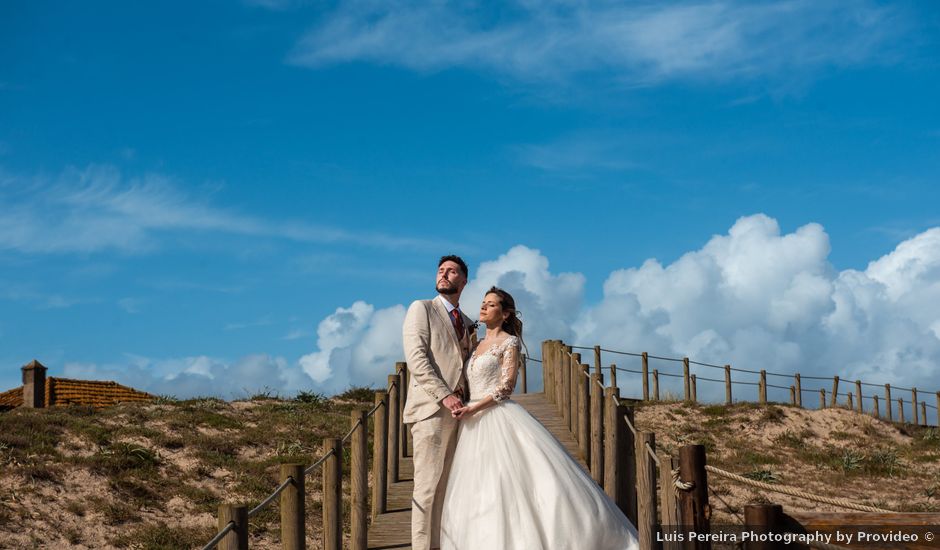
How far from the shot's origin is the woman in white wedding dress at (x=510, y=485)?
23.0 ft

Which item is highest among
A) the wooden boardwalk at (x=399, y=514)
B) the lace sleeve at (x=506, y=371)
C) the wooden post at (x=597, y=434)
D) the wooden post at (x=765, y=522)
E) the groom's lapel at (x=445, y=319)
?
the groom's lapel at (x=445, y=319)

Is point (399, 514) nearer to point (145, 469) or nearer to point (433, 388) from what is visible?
point (433, 388)

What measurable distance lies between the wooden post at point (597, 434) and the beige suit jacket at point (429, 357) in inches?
159

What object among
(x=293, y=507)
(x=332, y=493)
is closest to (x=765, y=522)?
(x=293, y=507)

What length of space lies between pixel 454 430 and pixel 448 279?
1230 millimetres

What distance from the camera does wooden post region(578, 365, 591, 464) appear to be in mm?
12675

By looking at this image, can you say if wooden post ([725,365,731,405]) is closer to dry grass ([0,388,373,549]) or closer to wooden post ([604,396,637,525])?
dry grass ([0,388,373,549])

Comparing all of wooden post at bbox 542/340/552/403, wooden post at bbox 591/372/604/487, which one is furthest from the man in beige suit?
wooden post at bbox 542/340/552/403

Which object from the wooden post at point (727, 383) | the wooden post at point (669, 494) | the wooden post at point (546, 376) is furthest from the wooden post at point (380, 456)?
the wooden post at point (727, 383)

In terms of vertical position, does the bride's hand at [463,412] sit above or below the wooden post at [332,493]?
above

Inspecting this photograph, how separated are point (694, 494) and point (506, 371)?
2.12 meters

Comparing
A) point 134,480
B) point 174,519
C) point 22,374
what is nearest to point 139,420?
point 134,480

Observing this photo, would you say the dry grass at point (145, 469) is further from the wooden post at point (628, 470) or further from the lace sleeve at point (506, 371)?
the lace sleeve at point (506, 371)

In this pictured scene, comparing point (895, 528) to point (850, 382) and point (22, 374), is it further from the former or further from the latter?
point (850, 382)
